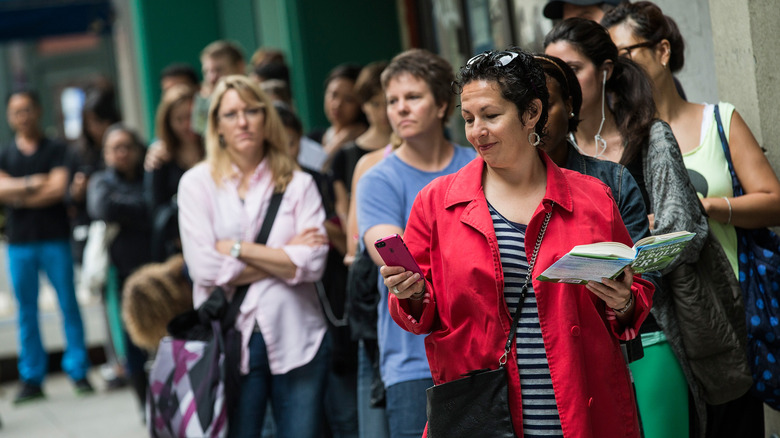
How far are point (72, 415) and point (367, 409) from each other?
16.2 ft

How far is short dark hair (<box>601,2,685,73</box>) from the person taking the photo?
3914 millimetres

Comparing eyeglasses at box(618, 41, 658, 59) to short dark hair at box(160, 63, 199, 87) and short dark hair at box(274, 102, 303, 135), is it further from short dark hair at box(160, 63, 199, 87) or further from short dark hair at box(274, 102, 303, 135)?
short dark hair at box(160, 63, 199, 87)

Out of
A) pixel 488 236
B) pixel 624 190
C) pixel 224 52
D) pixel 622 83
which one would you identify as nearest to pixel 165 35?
pixel 224 52

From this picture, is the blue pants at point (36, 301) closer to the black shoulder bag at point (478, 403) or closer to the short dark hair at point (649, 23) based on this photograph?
the short dark hair at point (649, 23)

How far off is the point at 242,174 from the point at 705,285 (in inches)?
92.5

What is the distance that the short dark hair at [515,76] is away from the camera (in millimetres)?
2793

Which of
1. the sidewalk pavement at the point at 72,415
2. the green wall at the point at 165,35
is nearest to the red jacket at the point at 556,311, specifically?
the sidewalk pavement at the point at 72,415

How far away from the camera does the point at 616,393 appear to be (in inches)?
109

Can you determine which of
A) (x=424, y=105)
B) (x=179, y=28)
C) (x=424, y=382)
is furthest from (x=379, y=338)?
(x=179, y=28)

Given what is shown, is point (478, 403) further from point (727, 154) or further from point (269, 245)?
point (269, 245)

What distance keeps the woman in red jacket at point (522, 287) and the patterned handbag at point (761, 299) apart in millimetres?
1091

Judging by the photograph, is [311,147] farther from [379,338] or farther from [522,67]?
[522,67]

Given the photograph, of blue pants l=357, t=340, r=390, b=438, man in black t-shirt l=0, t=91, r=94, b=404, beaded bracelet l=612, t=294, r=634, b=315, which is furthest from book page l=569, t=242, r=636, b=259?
man in black t-shirt l=0, t=91, r=94, b=404

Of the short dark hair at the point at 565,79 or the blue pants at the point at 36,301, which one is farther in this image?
the blue pants at the point at 36,301
